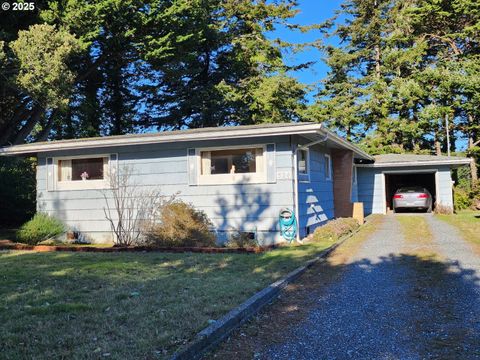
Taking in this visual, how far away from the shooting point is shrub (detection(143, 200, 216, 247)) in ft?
34.8

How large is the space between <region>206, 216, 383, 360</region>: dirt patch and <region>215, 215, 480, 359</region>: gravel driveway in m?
0.02

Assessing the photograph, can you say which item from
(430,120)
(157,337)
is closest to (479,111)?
(430,120)

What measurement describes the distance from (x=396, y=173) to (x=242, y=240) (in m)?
13.6

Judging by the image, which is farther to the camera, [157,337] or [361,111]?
[361,111]

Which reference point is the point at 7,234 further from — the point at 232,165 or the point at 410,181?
the point at 410,181

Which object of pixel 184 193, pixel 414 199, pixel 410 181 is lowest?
pixel 414 199

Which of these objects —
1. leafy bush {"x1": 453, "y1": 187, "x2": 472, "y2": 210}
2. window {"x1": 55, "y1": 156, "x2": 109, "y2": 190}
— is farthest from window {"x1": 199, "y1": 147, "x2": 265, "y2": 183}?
leafy bush {"x1": 453, "y1": 187, "x2": 472, "y2": 210}

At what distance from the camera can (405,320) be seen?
4.67 meters

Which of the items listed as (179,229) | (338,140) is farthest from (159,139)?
(338,140)

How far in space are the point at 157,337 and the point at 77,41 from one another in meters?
14.2

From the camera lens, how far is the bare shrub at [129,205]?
38.5 feet

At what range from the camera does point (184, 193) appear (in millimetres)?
11836

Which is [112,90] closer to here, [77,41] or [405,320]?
[77,41]

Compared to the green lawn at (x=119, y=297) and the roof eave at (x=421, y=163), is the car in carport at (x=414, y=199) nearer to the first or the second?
the roof eave at (x=421, y=163)
